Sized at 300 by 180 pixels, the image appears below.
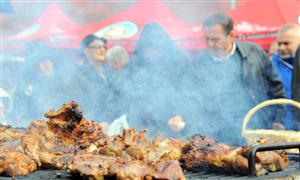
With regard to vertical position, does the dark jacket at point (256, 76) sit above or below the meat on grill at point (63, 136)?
above

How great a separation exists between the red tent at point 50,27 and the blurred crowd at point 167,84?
423 centimetres

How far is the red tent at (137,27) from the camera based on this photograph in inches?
433

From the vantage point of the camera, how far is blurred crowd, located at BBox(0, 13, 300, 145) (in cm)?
580

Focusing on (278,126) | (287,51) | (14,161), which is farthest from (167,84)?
(14,161)

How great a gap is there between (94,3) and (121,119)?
8260 mm

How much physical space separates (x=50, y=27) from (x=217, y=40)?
7.14m

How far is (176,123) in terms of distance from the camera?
571 cm

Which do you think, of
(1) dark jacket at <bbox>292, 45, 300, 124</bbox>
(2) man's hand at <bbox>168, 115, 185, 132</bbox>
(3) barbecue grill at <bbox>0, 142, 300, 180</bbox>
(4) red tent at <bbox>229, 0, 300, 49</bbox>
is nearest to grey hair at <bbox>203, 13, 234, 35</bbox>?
(1) dark jacket at <bbox>292, 45, 300, 124</bbox>

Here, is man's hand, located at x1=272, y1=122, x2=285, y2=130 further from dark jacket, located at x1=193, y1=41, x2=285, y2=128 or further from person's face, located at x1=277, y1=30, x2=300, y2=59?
person's face, located at x1=277, y1=30, x2=300, y2=59

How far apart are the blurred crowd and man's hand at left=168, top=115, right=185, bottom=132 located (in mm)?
13

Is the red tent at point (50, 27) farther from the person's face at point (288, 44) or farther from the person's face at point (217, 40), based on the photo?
the person's face at point (288, 44)

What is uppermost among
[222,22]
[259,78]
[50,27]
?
[50,27]

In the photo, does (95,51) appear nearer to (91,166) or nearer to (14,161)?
(14,161)

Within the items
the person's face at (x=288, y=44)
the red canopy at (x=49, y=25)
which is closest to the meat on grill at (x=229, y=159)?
the person's face at (x=288, y=44)
